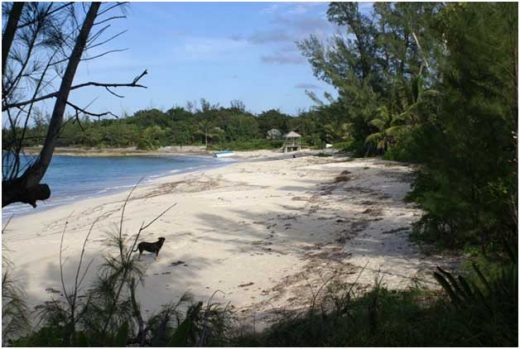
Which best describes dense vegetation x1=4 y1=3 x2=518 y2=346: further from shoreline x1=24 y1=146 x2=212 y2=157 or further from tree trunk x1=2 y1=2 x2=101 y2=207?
shoreline x1=24 y1=146 x2=212 y2=157

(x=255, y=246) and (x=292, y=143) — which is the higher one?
(x=292, y=143)

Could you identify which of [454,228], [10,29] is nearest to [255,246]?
[454,228]

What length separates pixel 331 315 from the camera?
3.92m

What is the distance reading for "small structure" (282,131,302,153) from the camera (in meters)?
52.4

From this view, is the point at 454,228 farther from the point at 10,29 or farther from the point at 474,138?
the point at 10,29

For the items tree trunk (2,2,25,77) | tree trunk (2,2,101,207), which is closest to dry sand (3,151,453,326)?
tree trunk (2,2,101,207)

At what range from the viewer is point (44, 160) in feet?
8.21

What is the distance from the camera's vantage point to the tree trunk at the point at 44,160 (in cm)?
248

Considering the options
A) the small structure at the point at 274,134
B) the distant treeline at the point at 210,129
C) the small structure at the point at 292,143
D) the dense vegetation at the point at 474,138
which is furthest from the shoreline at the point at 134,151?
the dense vegetation at the point at 474,138

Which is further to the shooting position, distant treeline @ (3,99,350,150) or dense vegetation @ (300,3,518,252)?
distant treeline @ (3,99,350,150)

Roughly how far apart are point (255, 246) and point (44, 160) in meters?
5.72

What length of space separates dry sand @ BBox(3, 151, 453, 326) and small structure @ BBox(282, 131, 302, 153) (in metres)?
37.8

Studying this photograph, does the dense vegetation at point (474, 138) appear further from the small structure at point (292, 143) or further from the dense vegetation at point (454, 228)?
the small structure at point (292, 143)

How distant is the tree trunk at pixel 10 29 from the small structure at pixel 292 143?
49174mm
